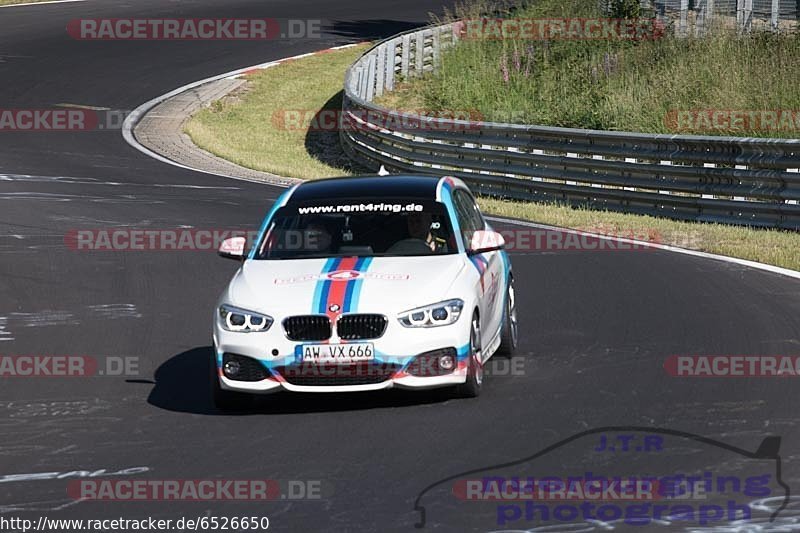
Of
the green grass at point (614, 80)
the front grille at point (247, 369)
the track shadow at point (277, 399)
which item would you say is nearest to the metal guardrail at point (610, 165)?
the green grass at point (614, 80)

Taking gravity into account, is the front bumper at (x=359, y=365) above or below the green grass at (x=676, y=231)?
above

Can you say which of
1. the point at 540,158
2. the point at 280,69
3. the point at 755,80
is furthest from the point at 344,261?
the point at 280,69

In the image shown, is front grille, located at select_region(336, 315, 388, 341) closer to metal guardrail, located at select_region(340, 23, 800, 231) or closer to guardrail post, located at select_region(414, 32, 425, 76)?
metal guardrail, located at select_region(340, 23, 800, 231)

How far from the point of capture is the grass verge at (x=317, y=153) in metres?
16.9

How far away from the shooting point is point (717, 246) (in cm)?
1661

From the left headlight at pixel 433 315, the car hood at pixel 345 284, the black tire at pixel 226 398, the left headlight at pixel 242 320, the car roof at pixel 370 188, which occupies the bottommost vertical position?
the black tire at pixel 226 398

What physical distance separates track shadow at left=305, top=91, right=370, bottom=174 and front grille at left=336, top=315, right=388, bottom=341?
17943mm

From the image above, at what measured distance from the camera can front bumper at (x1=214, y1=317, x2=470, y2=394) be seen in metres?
9.05

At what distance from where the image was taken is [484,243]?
33.3 ft

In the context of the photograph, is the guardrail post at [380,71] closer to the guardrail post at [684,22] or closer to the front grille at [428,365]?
the guardrail post at [684,22]

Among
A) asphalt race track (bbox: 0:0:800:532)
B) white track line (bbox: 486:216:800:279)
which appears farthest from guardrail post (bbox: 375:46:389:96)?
white track line (bbox: 486:216:800:279)

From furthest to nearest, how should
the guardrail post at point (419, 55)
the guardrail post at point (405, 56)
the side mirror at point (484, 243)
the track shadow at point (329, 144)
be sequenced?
the guardrail post at point (419, 55), the guardrail post at point (405, 56), the track shadow at point (329, 144), the side mirror at point (484, 243)

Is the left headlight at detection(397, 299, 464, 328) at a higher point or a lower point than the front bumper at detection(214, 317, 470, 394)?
higher

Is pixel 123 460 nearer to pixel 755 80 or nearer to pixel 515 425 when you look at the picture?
pixel 515 425
